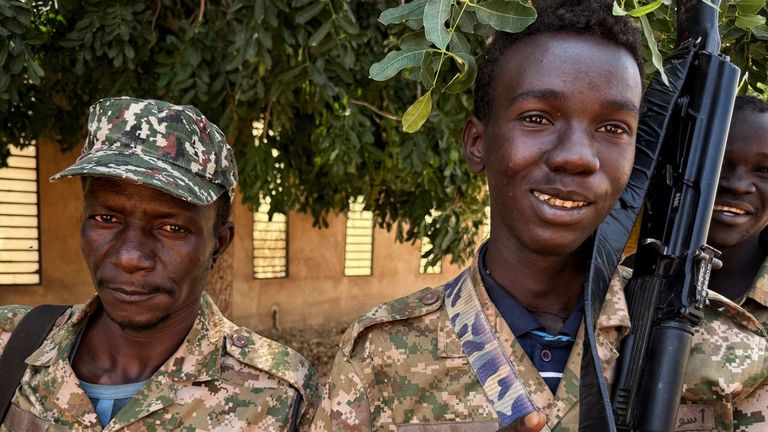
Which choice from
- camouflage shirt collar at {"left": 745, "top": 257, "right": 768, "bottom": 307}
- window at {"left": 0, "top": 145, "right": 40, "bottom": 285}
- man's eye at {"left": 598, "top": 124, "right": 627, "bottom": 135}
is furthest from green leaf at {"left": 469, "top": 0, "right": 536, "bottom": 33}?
window at {"left": 0, "top": 145, "right": 40, "bottom": 285}

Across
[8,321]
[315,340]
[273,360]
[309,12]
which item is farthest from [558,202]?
[315,340]

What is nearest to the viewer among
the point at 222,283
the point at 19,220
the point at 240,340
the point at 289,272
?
the point at 240,340

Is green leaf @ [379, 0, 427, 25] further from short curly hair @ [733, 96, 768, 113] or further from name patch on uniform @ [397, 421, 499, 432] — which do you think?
short curly hair @ [733, 96, 768, 113]

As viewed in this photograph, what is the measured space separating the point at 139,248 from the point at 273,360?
0.49 m

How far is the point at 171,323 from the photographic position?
6.75 feet

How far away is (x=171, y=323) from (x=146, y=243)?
282 millimetres

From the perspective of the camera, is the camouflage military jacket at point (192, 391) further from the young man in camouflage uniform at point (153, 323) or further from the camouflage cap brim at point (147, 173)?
the camouflage cap brim at point (147, 173)

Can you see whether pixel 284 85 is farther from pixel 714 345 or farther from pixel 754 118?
pixel 714 345

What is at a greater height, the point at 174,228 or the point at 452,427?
the point at 174,228

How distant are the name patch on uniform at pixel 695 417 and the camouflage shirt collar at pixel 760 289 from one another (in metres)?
0.97

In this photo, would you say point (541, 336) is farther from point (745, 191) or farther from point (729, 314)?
point (745, 191)

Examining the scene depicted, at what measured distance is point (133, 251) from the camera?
6.17 ft

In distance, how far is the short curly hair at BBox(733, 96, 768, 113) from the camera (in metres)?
2.43

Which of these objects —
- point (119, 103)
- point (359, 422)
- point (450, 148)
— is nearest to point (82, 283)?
point (450, 148)
